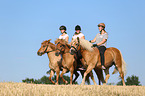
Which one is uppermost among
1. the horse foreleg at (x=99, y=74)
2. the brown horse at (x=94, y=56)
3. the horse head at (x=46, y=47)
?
the horse head at (x=46, y=47)

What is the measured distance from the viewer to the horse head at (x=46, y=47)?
15.0 m

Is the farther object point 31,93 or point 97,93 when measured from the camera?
point 97,93

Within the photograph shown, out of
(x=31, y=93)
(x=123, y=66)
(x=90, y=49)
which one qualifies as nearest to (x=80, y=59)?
(x=90, y=49)

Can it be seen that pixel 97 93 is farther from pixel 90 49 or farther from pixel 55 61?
pixel 55 61

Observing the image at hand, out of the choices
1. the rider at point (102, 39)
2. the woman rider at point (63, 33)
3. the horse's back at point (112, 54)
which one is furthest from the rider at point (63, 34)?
the horse's back at point (112, 54)

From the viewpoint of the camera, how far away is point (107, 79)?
43.8 ft

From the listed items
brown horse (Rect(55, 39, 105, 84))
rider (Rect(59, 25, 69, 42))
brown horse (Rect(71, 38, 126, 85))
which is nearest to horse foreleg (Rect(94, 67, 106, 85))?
brown horse (Rect(55, 39, 105, 84))

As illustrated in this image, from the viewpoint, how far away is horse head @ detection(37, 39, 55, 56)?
14969 mm

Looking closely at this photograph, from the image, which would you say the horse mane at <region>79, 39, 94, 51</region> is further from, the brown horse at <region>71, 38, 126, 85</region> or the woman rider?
the woman rider

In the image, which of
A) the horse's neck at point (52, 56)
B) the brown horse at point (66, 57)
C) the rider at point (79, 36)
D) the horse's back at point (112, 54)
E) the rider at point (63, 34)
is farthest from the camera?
the horse's neck at point (52, 56)

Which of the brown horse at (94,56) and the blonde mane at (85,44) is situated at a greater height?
the blonde mane at (85,44)

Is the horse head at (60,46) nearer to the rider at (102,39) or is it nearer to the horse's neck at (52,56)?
the horse's neck at (52,56)

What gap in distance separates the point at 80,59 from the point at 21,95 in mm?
6135

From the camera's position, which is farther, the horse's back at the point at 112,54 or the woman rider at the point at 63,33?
the woman rider at the point at 63,33
